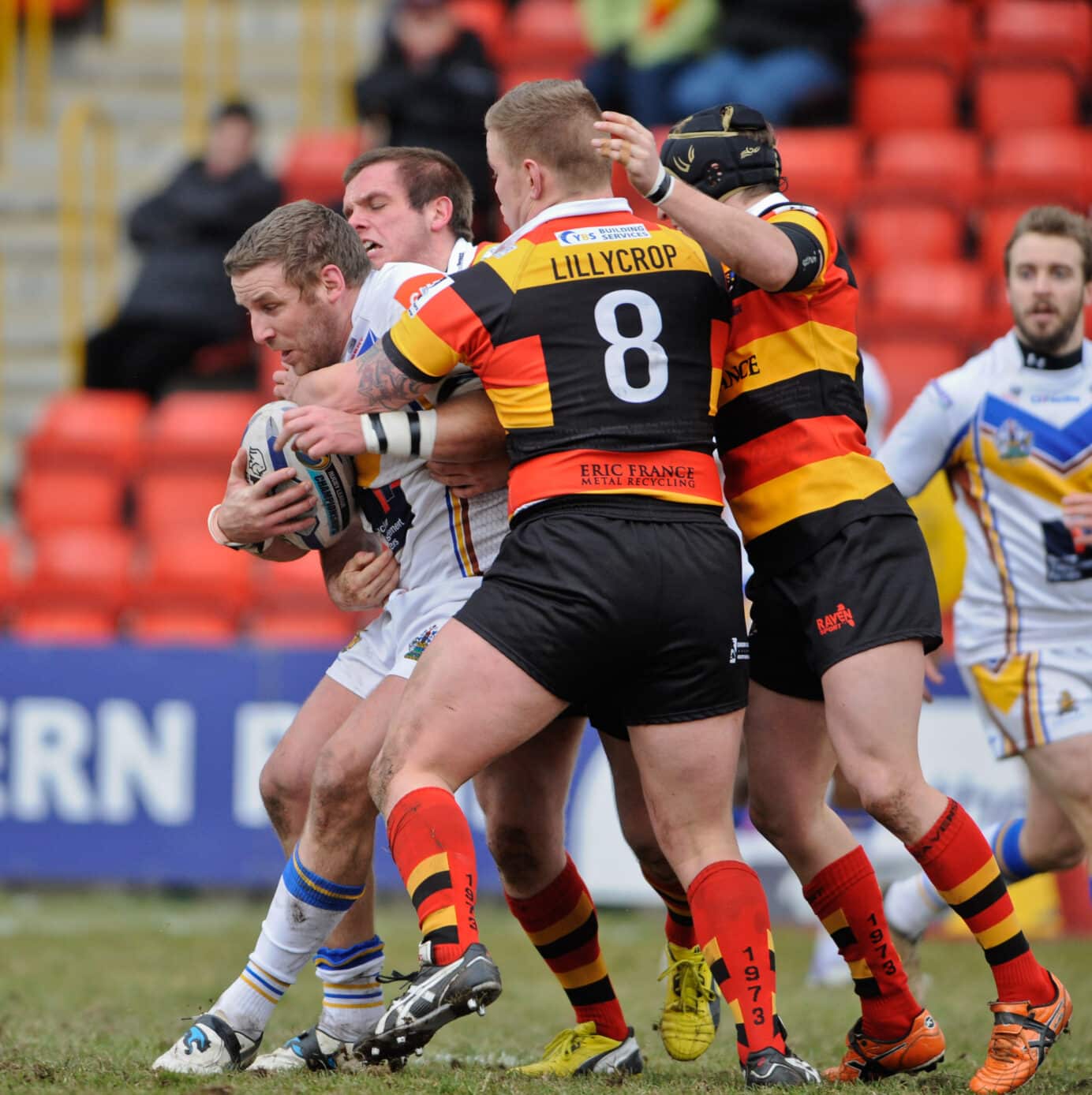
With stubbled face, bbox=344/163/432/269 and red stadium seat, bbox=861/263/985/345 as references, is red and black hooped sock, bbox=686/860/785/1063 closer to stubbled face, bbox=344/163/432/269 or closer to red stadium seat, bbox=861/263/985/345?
stubbled face, bbox=344/163/432/269

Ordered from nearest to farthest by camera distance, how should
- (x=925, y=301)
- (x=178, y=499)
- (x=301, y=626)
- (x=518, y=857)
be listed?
(x=518, y=857) < (x=301, y=626) < (x=925, y=301) < (x=178, y=499)

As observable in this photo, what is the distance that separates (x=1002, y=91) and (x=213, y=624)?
703cm

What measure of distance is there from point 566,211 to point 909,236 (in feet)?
26.5

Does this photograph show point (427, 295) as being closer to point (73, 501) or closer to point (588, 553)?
point (588, 553)

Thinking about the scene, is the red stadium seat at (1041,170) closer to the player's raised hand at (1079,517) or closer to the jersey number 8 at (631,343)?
the player's raised hand at (1079,517)

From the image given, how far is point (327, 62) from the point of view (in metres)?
15.5

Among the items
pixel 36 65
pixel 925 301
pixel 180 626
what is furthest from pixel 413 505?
pixel 36 65

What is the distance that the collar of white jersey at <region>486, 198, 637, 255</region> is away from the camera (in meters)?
4.66

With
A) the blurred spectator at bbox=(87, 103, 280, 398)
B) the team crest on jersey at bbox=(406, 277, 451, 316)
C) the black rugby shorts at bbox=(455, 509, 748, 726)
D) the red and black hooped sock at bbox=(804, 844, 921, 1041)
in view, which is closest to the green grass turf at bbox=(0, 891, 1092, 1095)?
the red and black hooped sock at bbox=(804, 844, 921, 1041)

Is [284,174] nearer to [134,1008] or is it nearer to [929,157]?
[929,157]

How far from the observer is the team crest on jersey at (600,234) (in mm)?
4586

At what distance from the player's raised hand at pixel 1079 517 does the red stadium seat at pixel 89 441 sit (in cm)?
730

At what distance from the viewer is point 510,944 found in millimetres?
8992

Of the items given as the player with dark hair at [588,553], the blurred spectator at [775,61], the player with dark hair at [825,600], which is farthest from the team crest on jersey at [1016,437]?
the blurred spectator at [775,61]
